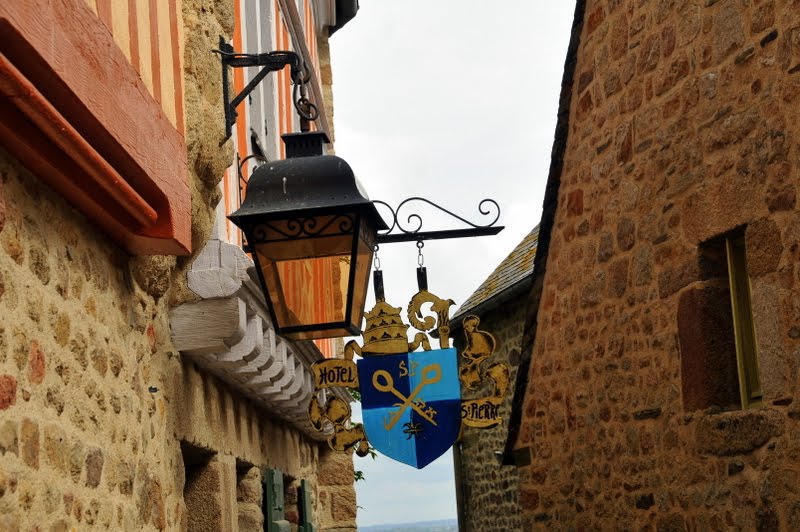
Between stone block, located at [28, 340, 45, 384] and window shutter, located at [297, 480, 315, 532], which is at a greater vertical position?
stone block, located at [28, 340, 45, 384]

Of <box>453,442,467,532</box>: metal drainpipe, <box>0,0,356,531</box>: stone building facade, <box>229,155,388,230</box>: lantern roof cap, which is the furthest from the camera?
<box>453,442,467,532</box>: metal drainpipe

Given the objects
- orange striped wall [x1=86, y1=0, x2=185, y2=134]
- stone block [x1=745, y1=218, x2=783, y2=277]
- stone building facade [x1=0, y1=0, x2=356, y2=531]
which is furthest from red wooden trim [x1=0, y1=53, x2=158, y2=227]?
stone block [x1=745, y1=218, x2=783, y2=277]

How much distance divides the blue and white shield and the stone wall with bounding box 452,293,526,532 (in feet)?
20.5

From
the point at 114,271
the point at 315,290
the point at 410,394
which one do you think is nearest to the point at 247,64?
the point at 315,290

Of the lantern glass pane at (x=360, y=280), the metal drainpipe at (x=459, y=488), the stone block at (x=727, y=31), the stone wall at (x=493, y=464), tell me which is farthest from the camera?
the metal drainpipe at (x=459, y=488)

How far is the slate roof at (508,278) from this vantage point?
14.1m

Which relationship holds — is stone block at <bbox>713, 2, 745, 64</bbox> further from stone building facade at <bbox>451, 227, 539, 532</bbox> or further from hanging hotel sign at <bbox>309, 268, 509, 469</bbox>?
stone building facade at <bbox>451, 227, 539, 532</bbox>

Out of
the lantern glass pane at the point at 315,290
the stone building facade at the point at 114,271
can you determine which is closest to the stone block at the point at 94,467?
the stone building facade at the point at 114,271

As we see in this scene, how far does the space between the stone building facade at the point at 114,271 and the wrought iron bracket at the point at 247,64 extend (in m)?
0.05

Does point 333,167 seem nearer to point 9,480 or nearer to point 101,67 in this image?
point 101,67

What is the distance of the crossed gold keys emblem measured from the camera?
7664 mm

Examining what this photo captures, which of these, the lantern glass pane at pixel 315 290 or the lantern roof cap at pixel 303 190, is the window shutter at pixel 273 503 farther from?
the lantern roof cap at pixel 303 190

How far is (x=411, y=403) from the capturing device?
771 centimetres

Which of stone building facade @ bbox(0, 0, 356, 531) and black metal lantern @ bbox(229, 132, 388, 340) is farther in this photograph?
black metal lantern @ bbox(229, 132, 388, 340)
